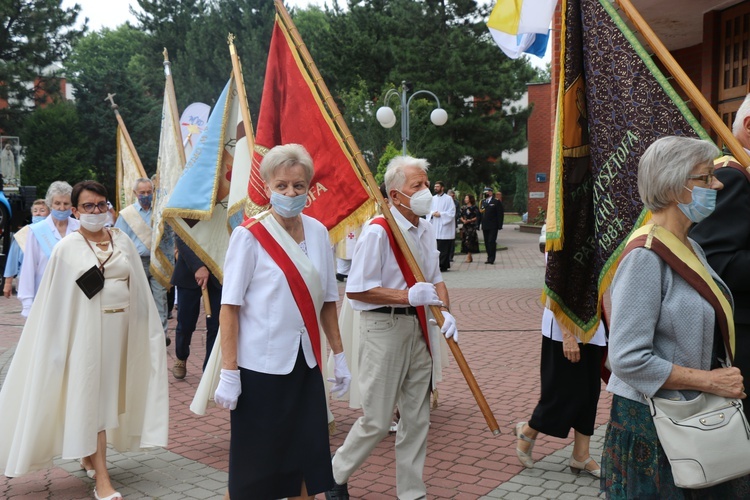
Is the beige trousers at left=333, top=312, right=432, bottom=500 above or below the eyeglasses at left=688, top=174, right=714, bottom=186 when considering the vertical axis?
below

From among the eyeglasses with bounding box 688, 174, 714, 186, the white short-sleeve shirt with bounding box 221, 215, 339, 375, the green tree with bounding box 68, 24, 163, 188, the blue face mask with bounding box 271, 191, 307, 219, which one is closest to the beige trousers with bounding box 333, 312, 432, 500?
the white short-sleeve shirt with bounding box 221, 215, 339, 375

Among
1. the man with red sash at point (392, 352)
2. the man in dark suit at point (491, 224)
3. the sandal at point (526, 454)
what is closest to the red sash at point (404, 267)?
the man with red sash at point (392, 352)

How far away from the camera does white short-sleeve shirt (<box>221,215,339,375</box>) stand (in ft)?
11.2

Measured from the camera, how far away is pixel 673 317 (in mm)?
2652

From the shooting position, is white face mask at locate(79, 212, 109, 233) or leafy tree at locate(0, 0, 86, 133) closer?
white face mask at locate(79, 212, 109, 233)

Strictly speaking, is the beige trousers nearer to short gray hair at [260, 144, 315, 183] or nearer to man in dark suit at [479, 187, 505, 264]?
short gray hair at [260, 144, 315, 183]

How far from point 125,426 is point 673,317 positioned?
3.69 m

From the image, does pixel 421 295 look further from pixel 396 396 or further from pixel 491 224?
pixel 491 224

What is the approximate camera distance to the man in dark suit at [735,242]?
3076 millimetres

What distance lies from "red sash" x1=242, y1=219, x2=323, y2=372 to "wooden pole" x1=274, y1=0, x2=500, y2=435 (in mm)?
878

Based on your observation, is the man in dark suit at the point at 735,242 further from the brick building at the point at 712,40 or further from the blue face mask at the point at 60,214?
the brick building at the point at 712,40

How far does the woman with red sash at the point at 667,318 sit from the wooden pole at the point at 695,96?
38 centimetres

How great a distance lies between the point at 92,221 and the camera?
189 inches

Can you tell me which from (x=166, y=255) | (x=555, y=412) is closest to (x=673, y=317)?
(x=555, y=412)
